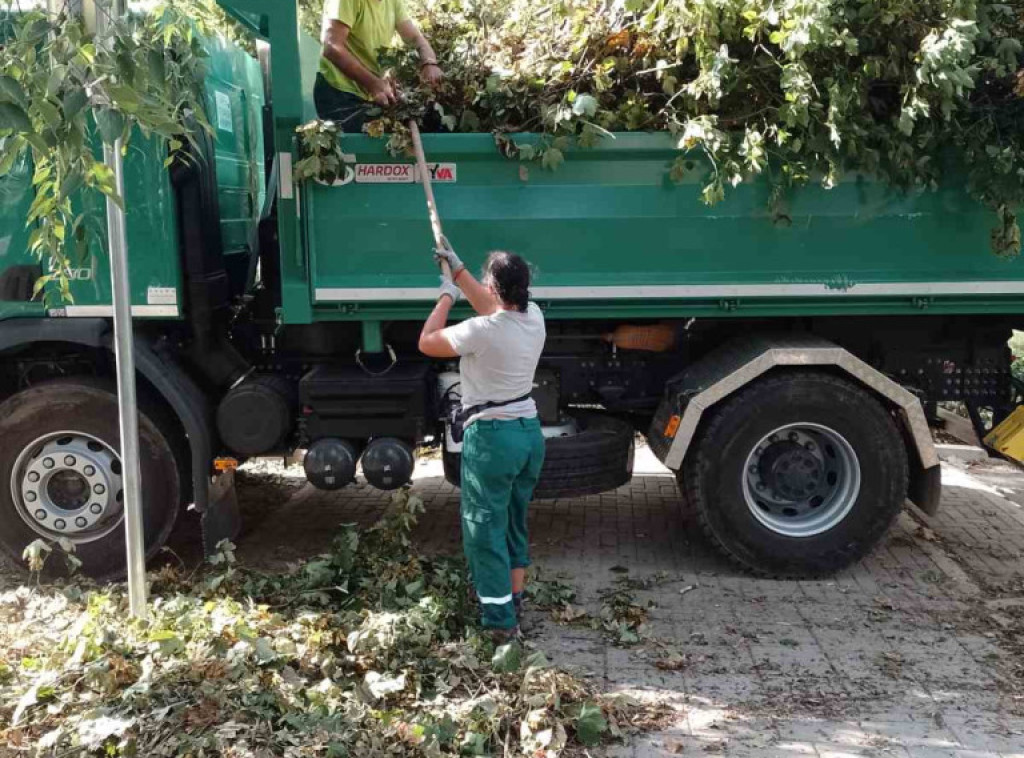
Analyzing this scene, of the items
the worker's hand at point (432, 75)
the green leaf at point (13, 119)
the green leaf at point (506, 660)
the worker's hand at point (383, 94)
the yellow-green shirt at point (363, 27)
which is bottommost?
the green leaf at point (506, 660)

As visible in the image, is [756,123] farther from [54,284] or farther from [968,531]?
[54,284]

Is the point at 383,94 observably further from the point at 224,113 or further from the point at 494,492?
the point at 494,492

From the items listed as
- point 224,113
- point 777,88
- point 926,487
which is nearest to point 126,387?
point 224,113

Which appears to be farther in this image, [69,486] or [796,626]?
[69,486]

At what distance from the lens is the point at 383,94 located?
195 inches

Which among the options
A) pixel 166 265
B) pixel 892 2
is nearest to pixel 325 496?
pixel 166 265

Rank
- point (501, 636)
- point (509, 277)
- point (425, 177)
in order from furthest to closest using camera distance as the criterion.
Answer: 1. point (425, 177)
2. point (501, 636)
3. point (509, 277)

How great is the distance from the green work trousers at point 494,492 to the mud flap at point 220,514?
4.88ft

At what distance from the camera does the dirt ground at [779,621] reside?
3854 millimetres

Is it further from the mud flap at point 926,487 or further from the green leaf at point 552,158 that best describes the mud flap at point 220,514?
the mud flap at point 926,487

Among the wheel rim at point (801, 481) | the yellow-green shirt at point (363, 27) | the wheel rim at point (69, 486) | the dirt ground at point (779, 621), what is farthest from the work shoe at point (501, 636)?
the yellow-green shirt at point (363, 27)

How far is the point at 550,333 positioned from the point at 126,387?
222 centimetres

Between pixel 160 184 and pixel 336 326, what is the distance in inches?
42.4

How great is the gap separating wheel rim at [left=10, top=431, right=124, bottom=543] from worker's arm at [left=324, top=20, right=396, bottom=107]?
213cm
